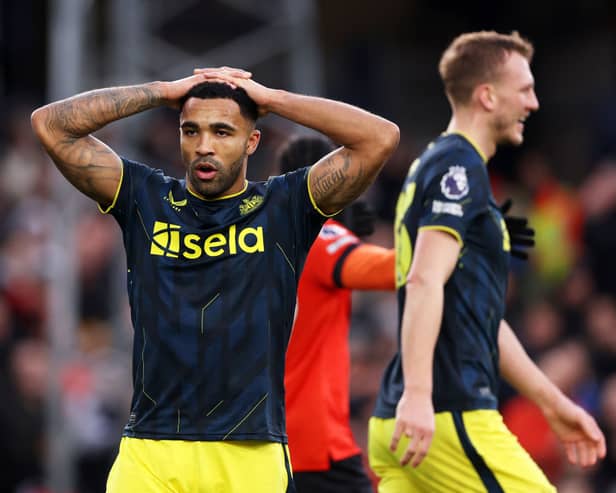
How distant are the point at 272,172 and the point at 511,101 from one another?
1.87 meters

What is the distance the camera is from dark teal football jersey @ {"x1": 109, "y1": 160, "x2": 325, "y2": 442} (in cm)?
501

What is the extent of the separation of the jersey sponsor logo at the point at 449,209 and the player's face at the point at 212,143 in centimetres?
96

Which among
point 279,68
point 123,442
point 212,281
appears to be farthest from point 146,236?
point 279,68

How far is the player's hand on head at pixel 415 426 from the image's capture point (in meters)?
5.27

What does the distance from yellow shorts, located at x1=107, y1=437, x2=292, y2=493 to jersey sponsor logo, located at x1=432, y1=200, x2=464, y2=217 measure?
4.31 feet

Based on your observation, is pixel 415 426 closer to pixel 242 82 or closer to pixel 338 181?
pixel 338 181

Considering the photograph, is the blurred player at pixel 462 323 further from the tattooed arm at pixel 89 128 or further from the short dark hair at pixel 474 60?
the tattooed arm at pixel 89 128

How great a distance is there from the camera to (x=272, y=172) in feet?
25.0

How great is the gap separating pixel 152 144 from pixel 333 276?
753 centimetres

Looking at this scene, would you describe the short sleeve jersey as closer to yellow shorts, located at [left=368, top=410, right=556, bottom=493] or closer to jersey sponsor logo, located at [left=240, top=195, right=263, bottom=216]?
yellow shorts, located at [left=368, top=410, right=556, bottom=493]

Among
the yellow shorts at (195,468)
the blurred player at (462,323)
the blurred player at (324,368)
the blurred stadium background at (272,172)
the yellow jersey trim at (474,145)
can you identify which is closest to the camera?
the yellow shorts at (195,468)

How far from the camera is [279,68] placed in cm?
1541

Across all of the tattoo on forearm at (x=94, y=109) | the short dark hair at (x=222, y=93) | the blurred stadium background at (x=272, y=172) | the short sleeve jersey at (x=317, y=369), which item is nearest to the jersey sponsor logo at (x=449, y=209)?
the short sleeve jersey at (x=317, y=369)

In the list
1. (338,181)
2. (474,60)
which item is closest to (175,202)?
(338,181)
